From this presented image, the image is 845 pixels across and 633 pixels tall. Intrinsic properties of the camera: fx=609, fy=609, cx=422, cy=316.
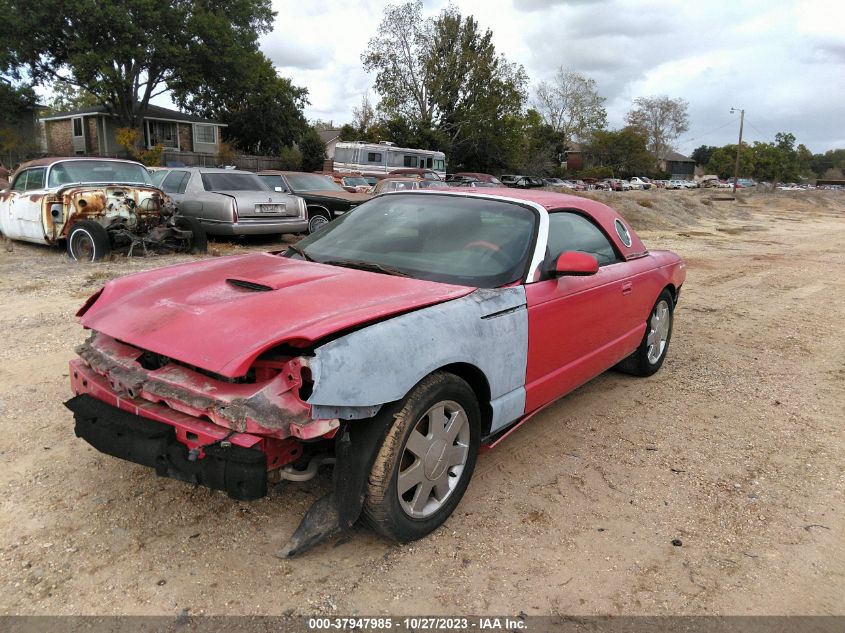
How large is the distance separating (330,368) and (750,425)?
3.30m

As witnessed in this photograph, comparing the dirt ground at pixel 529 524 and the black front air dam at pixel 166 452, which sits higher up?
the black front air dam at pixel 166 452

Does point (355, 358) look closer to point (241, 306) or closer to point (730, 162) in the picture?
point (241, 306)

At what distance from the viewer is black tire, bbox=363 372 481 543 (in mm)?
2479

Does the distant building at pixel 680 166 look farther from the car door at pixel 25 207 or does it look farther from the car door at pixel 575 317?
the car door at pixel 575 317

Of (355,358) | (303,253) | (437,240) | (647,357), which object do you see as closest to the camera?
(355,358)

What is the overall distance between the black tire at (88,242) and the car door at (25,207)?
0.65 meters

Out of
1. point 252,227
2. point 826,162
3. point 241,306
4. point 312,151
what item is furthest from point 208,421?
point 826,162

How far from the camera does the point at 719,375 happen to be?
522 centimetres

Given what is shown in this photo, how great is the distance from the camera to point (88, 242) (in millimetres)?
9297

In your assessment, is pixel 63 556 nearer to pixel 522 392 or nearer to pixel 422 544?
pixel 422 544

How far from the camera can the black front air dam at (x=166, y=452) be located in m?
2.29

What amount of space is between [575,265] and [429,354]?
3.81 feet

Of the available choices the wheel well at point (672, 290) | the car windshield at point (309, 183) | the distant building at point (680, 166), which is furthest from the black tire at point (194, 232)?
the distant building at point (680, 166)

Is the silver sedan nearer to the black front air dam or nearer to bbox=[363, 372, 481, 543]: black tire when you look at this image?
the black front air dam
